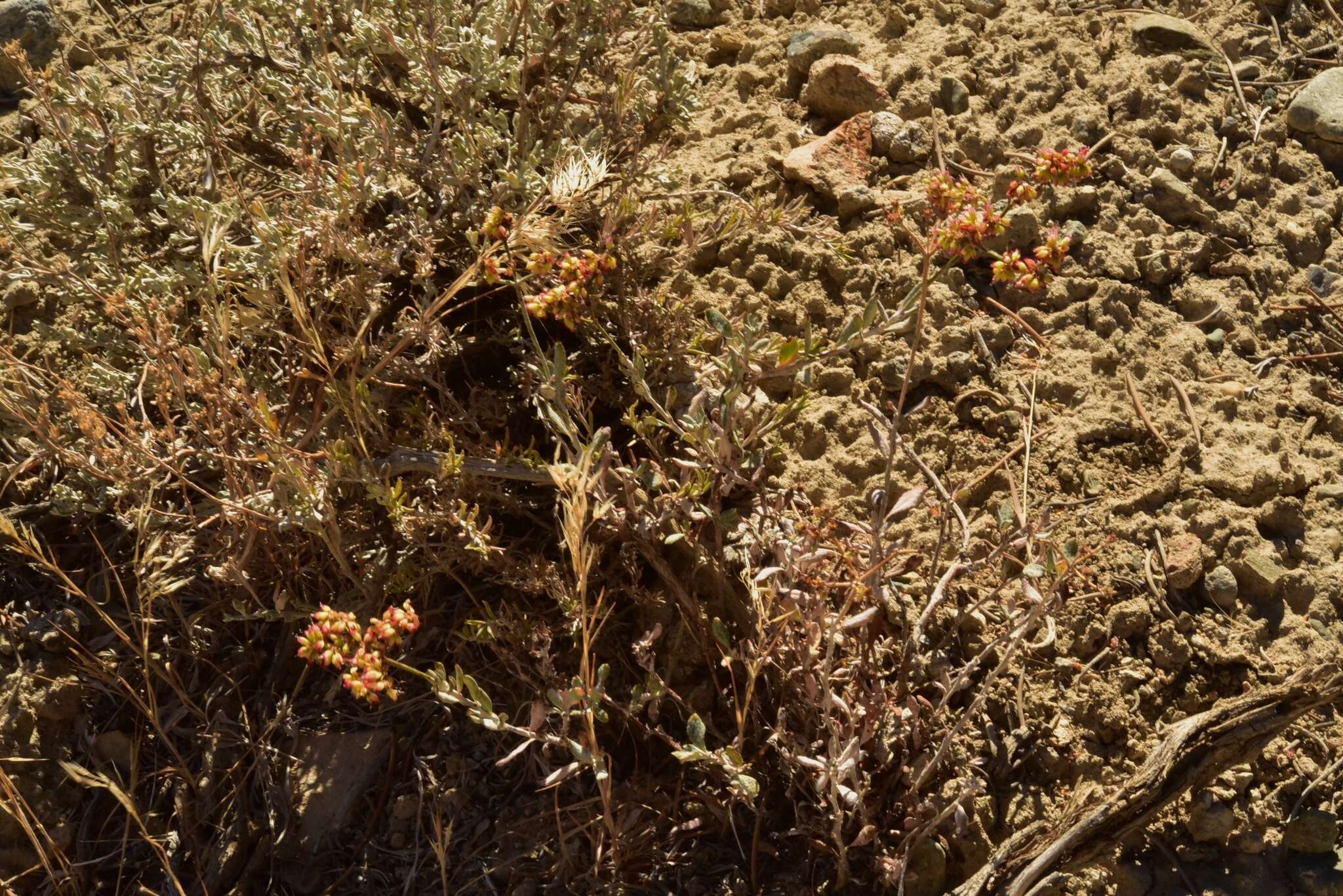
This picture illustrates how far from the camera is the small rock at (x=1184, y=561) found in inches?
103

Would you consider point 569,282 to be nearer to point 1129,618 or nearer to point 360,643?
point 360,643

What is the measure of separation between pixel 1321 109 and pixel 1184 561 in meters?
1.56

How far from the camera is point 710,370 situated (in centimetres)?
271

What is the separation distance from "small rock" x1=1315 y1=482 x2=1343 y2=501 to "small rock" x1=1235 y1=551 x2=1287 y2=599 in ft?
0.78

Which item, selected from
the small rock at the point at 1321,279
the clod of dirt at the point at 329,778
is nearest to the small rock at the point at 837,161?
the small rock at the point at 1321,279

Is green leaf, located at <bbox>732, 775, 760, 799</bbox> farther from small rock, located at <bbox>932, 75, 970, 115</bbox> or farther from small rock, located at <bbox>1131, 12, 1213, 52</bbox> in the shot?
small rock, located at <bbox>1131, 12, 1213, 52</bbox>

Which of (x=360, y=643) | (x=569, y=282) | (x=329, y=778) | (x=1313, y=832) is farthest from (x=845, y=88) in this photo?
(x=329, y=778)

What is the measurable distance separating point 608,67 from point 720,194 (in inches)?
18.8

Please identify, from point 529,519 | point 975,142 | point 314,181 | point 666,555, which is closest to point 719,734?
point 666,555

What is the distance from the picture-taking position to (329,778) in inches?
105

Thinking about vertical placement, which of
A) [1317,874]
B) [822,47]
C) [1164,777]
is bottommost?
[1317,874]

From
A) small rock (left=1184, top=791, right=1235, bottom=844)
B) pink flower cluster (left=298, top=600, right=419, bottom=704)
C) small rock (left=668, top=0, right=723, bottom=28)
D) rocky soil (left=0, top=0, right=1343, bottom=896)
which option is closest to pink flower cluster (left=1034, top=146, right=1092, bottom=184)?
rocky soil (left=0, top=0, right=1343, bottom=896)

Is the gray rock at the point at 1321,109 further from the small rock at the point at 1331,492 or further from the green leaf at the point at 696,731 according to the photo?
the green leaf at the point at 696,731

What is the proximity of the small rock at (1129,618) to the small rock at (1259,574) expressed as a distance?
25 cm
